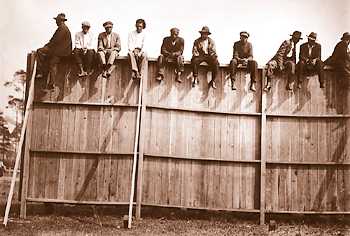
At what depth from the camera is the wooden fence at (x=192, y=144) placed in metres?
9.98

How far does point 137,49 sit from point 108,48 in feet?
2.13

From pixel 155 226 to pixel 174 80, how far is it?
10.5 ft

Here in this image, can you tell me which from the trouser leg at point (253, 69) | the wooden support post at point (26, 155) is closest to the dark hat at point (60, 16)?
the wooden support post at point (26, 155)

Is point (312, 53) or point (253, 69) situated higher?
point (312, 53)

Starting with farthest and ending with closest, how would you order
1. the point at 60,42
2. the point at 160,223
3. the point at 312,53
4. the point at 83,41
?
the point at 83,41 < the point at 312,53 < the point at 60,42 < the point at 160,223

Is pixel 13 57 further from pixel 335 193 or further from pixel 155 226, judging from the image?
pixel 335 193

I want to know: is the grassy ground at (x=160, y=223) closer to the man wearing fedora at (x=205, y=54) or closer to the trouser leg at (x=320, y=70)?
the man wearing fedora at (x=205, y=54)

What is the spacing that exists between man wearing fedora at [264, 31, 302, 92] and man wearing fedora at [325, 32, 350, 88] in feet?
2.63

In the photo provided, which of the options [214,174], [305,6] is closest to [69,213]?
[214,174]

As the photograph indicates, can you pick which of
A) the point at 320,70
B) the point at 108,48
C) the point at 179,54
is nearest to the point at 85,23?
the point at 108,48

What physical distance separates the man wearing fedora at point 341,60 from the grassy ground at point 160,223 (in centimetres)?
312

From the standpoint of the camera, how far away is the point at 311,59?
10.2 metres

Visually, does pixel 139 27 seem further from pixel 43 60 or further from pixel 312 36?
pixel 312 36

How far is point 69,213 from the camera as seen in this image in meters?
10.1
